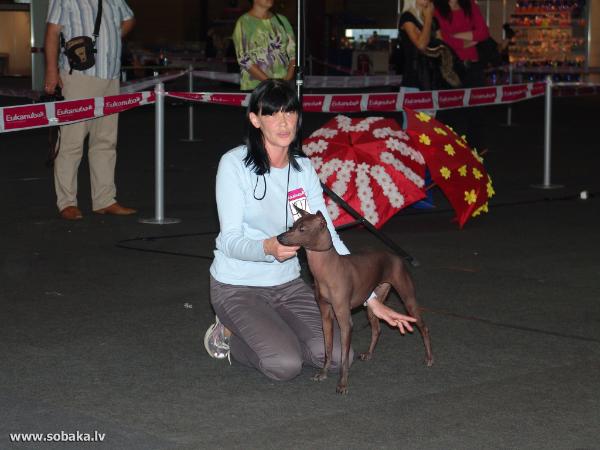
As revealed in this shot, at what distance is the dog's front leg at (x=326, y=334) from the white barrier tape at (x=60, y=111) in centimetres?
410

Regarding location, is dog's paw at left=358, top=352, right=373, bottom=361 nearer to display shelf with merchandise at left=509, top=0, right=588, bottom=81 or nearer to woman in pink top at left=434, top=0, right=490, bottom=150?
woman in pink top at left=434, top=0, right=490, bottom=150

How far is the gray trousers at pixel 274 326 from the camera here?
4988mm

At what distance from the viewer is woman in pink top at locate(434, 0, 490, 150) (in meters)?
11.7

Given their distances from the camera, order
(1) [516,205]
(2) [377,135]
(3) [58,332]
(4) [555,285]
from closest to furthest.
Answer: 1. (3) [58,332]
2. (4) [555,285]
3. (2) [377,135]
4. (1) [516,205]

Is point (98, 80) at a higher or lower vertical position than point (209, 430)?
higher

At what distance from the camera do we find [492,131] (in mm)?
18031

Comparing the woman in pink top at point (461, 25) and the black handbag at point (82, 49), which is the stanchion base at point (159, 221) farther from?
the woman in pink top at point (461, 25)

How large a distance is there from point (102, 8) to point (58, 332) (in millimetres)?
3970

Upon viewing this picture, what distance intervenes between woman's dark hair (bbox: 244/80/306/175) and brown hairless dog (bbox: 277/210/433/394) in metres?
0.60

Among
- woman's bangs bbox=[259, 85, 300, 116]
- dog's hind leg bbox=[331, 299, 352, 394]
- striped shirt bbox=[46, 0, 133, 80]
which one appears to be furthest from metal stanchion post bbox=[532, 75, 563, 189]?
dog's hind leg bbox=[331, 299, 352, 394]

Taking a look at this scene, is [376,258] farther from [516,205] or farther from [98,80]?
[516,205]

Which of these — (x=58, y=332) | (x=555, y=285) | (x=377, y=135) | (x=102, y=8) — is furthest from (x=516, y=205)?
(x=58, y=332)

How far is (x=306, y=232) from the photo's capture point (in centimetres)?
453

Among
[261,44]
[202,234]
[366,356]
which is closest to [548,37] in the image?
[261,44]
